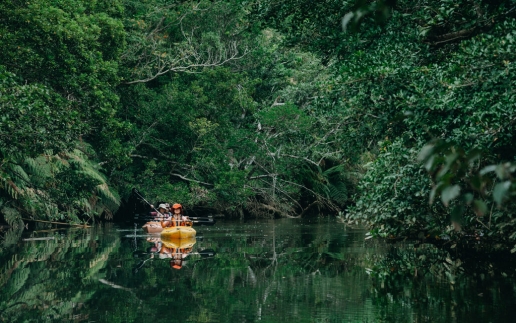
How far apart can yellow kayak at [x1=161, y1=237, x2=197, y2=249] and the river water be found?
0.46 metres

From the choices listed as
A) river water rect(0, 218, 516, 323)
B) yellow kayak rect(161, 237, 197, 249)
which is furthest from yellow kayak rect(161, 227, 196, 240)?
river water rect(0, 218, 516, 323)

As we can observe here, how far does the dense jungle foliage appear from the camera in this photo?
334 inches

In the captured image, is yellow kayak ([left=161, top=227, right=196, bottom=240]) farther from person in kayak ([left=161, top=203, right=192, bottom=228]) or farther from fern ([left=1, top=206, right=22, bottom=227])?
fern ([left=1, top=206, right=22, bottom=227])

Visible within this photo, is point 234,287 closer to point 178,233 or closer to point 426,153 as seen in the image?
point 426,153

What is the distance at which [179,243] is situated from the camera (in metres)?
18.5

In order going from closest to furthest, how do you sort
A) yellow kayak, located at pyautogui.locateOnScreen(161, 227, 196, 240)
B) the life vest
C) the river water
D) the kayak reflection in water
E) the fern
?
the river water < the kayak reflection in water < yellow kayak, located at pyautogui.locateOnScreen(161, 227, 196, 240) < the life vest < the fern

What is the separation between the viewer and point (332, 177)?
35250mm

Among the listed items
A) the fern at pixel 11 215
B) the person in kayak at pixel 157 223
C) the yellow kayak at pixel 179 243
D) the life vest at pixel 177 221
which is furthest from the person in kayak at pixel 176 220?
the fern at pixel 11 215

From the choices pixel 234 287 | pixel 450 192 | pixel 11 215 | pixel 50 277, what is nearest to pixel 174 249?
pixel 50 277

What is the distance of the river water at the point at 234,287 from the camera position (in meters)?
7.78

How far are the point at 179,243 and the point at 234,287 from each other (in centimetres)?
866

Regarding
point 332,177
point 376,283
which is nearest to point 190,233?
point 376,283

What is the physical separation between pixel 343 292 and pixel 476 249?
4.46 metres

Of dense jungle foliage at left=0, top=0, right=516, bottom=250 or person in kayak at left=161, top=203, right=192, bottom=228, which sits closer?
dense jungle foliage at left=0, top=0, right=516, bottom=250
